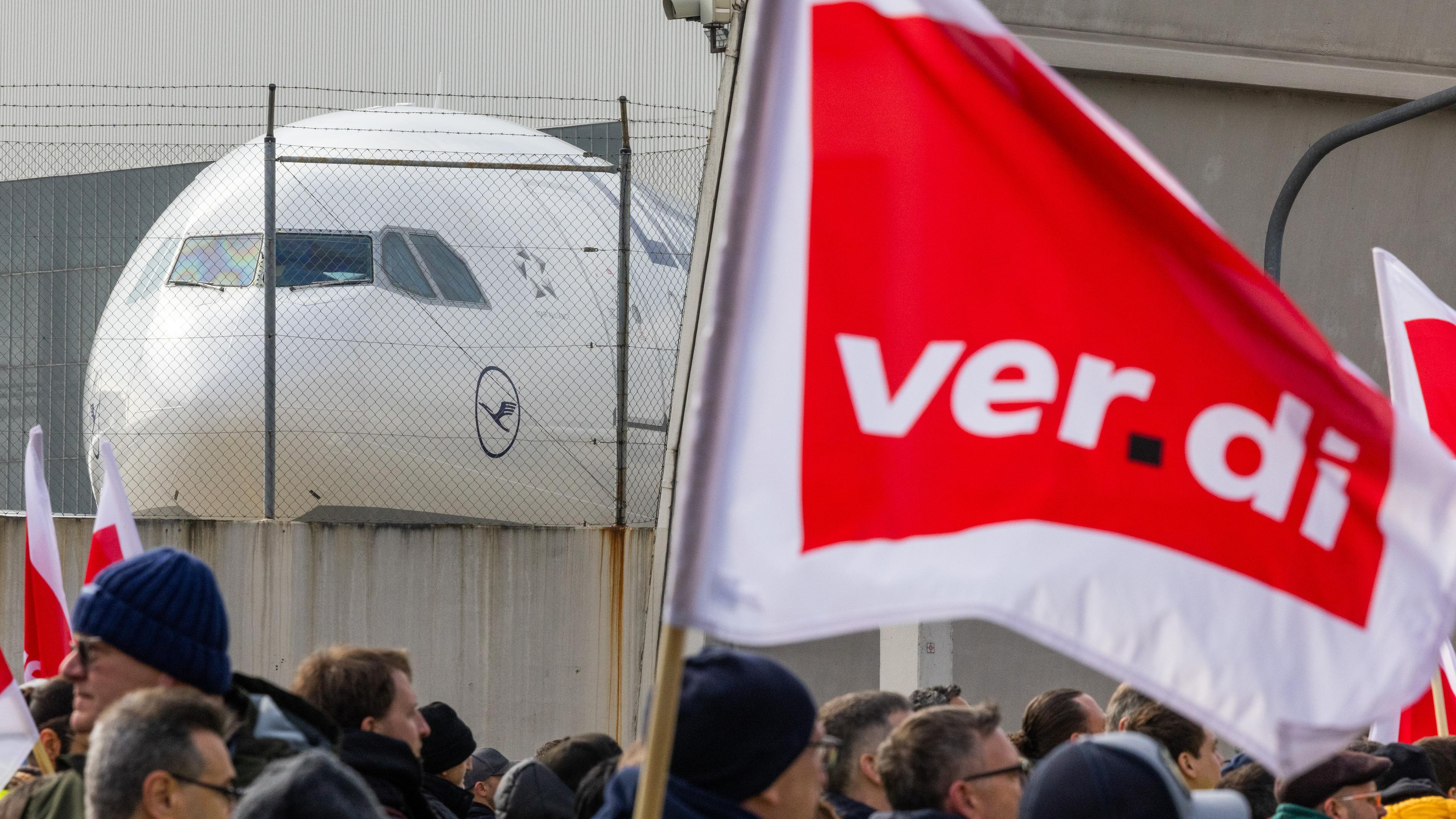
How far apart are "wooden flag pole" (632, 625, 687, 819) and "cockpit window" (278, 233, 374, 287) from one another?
1020 centimetres

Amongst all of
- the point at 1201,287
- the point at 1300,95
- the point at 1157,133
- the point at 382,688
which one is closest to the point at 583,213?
the point at 1157,133

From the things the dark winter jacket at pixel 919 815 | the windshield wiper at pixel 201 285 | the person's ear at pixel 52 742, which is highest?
the windshield wiper at pixel 201 285

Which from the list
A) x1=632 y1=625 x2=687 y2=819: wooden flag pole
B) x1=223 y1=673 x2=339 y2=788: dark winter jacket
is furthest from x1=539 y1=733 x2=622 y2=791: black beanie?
x1=632 y1=625 x2=687 y2=819: wooden flag pole

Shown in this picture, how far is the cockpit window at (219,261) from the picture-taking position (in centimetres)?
1238

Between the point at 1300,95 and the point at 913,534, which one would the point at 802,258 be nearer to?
the point at 913,534

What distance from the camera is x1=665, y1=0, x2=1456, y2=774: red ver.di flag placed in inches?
106

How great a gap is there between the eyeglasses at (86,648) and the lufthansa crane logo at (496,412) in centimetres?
887

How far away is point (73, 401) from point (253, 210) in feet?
30.4

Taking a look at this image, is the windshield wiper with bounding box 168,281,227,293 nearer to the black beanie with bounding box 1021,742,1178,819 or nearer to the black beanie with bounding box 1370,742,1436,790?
the black beanie with bounding box 1370,742,1436,790

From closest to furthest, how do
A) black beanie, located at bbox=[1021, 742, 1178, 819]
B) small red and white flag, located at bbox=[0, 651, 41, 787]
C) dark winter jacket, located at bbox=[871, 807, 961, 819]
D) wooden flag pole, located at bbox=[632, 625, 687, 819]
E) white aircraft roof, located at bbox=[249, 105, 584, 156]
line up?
1. wooden flag pole, located at bbox=[632, 625, 687, 819]
2. black beanie, located at bbox=[1021, 742, 1178, 819]
3. dark winter jacket, located at bbox=[871, 807, 961, 819]
4. small red and white flag, located at bbox=[0, 651, 41, 787]
5. white aircraft roof, located at bbox=[249, 105, 584, 156]

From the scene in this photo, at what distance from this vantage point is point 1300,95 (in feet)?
38.5

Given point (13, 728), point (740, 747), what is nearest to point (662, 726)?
point (740, 747)

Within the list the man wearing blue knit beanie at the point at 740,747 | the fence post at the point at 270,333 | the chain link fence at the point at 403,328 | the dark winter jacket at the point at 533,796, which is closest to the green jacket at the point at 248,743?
the man wearing blue knit beanie at the point at 740,747

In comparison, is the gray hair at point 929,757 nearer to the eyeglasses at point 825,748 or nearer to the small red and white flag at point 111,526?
the eyeglasses at point 825,748
